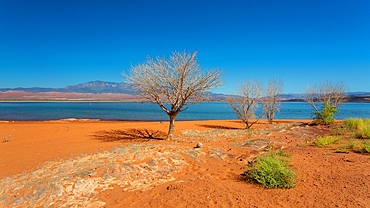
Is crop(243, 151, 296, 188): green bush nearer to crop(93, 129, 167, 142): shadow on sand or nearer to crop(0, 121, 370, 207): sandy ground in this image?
crop(0, 121, 370, 207): sandy ground

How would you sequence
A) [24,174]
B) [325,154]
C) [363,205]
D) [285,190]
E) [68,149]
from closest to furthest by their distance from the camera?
[363,205] < [285,190] < [24,174] < [325,154] < [68,149]

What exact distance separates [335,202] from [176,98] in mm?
7759

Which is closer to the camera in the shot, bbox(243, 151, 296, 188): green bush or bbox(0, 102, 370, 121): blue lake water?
bbox(243, 151, 296, 188): green bush

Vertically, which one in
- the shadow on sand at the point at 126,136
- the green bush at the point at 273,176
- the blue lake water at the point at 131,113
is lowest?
the blue lake water at the point at 131,113

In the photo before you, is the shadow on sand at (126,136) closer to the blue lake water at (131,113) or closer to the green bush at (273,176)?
the blue lake water at (131,113)

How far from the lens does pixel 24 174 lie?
6090mm

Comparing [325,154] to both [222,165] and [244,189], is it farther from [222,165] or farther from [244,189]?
[244,189]

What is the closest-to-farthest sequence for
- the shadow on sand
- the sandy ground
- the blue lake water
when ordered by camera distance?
the sandy ground
the shadow on sand
the blue lake water

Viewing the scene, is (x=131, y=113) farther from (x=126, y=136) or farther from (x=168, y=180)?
(x=168, y=180)

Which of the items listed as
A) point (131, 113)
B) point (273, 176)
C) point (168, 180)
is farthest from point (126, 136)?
point (131, 113)

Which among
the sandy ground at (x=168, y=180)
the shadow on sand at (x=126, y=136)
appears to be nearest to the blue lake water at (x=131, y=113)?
the shadow on sand at (x=126, y=136)

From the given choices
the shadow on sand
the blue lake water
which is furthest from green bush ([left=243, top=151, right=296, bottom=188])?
the blue lake water

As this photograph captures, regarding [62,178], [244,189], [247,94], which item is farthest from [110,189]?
[247,94]

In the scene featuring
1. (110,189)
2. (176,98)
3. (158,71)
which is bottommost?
(110,189)
